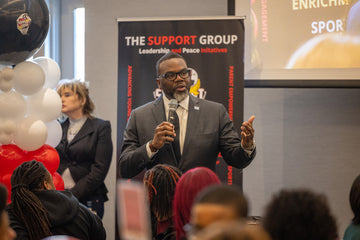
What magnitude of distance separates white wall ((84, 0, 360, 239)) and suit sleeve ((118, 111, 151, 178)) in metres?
2.07

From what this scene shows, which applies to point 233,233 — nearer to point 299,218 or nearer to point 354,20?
Result: point 299,218

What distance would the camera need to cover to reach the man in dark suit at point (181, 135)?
2834 mm

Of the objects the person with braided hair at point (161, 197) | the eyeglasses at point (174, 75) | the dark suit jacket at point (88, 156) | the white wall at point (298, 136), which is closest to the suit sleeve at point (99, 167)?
the dark suit jacket at point (88, 156)

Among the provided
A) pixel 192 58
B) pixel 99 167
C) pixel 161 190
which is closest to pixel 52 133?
pixel 99 167

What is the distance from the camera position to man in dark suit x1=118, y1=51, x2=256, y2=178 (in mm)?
2834

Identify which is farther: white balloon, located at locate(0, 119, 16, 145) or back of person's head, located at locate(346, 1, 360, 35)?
back of person's head, located at locate(346, 1, 360, 35)

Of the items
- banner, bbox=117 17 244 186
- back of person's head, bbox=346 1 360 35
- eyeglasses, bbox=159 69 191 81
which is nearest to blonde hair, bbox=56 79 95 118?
banner, bbox=117 17 244 186

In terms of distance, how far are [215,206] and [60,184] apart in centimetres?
224

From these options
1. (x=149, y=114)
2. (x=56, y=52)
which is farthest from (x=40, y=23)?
(x=56, y=52)

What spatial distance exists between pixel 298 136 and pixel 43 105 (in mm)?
2592

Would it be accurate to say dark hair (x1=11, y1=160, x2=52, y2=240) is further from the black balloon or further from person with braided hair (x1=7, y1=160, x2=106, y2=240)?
the black balloon

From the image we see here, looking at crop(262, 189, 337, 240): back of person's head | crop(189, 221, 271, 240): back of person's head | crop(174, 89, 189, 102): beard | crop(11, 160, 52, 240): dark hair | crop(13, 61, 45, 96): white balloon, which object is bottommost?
crop(11, 160, 52, 240): dark hair

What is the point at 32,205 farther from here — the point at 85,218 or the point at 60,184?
the point at 60,184

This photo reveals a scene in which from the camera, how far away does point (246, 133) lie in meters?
2.62
